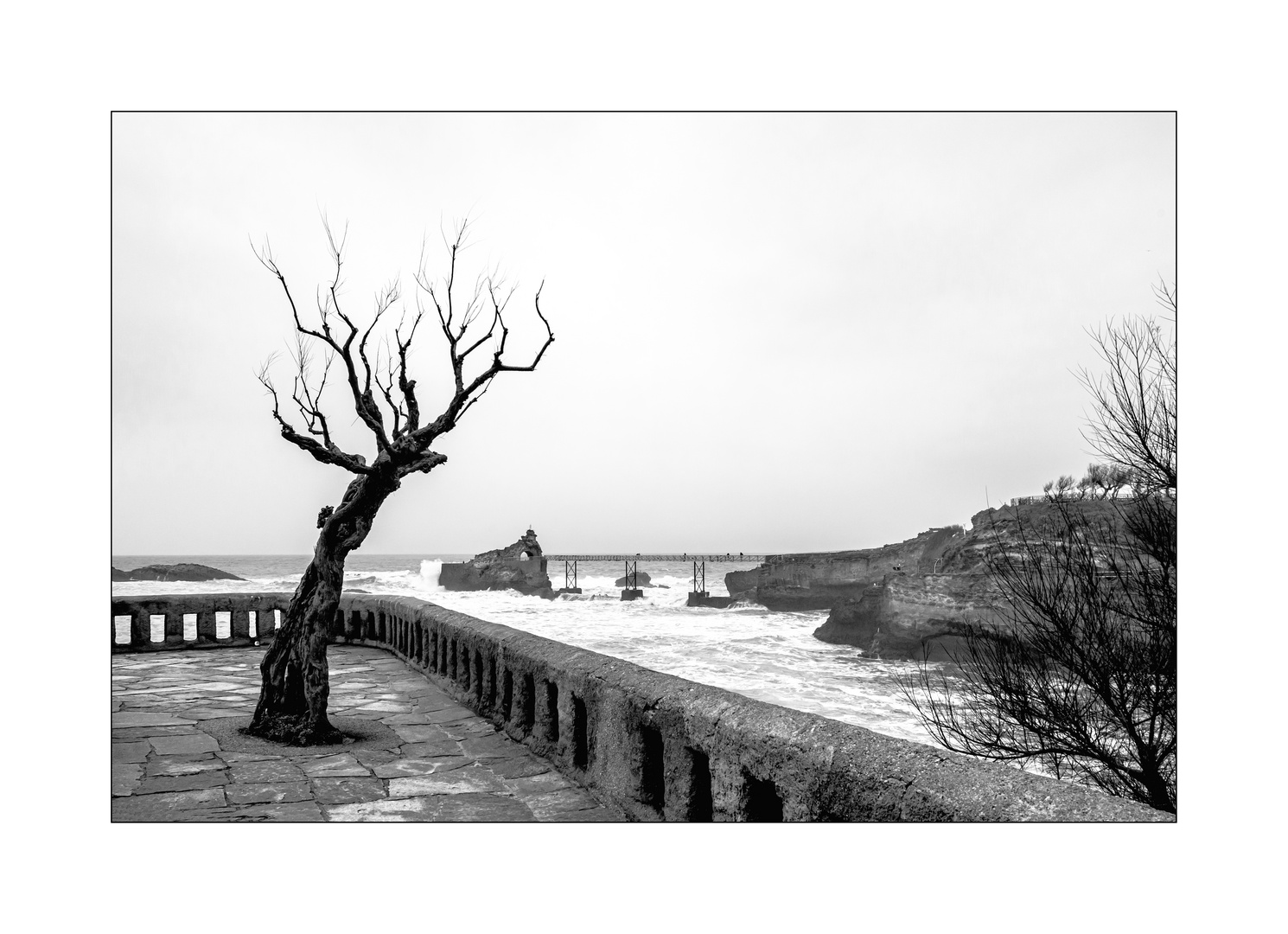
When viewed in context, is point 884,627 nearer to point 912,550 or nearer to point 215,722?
point 912,550

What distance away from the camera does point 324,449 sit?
5.54m

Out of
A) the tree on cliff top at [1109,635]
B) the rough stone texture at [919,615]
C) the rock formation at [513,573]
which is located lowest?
the rock formation at [513,573]

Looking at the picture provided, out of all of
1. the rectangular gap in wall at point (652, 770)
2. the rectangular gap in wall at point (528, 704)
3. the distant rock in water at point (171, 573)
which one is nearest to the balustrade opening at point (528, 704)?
the rectangular gap in wall at point (528, 704)

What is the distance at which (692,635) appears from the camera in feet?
134

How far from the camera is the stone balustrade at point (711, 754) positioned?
2.06 m

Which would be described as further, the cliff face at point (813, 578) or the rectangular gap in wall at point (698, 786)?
the cliff face at point (813, 578)

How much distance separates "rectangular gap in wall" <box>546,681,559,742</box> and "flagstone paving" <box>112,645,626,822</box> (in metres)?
0.17

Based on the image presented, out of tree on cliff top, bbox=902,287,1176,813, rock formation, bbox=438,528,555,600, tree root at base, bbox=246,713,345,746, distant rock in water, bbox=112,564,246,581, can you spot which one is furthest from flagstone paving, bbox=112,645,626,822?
rock formation, bbox=438,528,555,600

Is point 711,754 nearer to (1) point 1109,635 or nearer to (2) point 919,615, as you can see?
(1) point 1109,635

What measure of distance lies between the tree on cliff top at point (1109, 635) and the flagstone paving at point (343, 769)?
552cm

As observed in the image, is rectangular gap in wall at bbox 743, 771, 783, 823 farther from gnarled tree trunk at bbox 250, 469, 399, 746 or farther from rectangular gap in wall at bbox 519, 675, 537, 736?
gnarled tree trunk at bbox 250, 469, 399, 746

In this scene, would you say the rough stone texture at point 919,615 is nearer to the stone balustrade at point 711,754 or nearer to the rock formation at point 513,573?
the stone balustrade at point 711,754

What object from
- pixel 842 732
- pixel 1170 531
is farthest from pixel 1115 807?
pixel 1170 531

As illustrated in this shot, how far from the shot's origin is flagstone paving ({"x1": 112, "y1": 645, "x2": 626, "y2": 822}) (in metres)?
3.91
